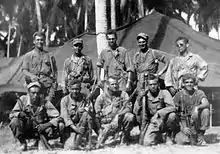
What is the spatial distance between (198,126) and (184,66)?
3.90ft

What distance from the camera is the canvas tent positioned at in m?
10.8

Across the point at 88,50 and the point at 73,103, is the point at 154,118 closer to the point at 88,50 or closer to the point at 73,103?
the point at 73,103

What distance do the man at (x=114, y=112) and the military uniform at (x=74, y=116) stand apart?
0.24m

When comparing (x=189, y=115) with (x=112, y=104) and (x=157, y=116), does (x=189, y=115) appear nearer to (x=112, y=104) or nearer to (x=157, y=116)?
(x=157, y=116)

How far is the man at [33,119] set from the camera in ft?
20.1

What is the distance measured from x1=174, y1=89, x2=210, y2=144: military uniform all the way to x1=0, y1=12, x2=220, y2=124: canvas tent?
3.77 metres

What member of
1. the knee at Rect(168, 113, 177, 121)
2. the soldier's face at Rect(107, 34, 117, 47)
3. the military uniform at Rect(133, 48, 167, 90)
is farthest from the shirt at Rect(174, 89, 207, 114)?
the soldier's face at Rect(107, 34, 117, 47)

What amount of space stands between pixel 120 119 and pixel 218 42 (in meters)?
6.22

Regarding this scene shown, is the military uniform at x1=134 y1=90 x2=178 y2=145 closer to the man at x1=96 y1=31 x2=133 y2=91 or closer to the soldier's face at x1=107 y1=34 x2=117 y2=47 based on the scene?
the man at x1=96 y1=31 x2=133 y2=91

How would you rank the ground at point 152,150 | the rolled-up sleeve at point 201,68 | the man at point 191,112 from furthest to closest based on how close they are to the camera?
the rolled-up sleeve at point 201,68, the man at point 191,112, the ground at point 152,150

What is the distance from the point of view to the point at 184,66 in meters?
6.98

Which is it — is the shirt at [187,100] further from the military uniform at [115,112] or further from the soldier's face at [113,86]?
the soldier's face at [113,86]

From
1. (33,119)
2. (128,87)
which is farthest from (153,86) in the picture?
Result: (33,119)

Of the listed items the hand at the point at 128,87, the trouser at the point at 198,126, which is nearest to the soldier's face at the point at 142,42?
the hand at the point at 128,87
